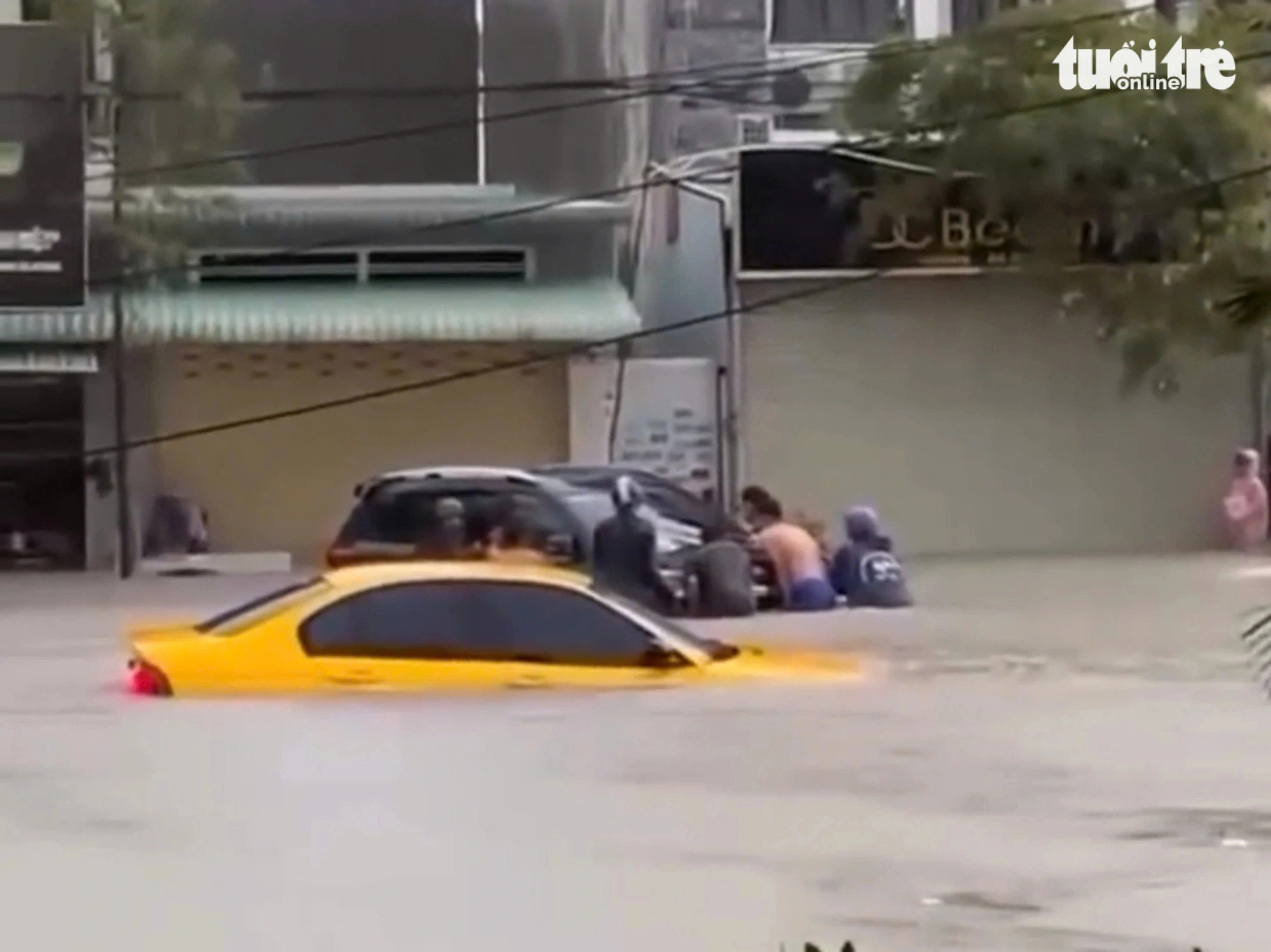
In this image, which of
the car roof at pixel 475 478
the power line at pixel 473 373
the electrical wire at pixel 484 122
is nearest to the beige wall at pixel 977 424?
the power line at pixel 473 373

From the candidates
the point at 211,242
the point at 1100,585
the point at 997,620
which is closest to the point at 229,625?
the point at 997,620

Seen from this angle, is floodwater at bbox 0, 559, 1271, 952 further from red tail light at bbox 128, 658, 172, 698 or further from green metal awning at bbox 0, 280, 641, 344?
green metal awning at bbox 0, 280, 641, 344

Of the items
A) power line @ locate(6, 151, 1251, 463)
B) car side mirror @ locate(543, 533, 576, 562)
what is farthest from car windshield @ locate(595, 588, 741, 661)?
power line @ locate(6, 151, 1251, 463)

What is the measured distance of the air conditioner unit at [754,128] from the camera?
26391 mm

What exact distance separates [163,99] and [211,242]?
1508mm

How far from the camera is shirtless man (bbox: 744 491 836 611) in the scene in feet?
63.2

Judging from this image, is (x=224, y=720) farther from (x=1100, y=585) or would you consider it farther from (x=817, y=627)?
(x=1100, y=585)

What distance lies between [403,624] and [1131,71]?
36.3 ft

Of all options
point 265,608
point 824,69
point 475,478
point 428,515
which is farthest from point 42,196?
point 265,608

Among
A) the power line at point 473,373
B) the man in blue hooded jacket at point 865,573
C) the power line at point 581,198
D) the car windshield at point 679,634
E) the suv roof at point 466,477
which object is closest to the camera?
the car windshield at point 679,634

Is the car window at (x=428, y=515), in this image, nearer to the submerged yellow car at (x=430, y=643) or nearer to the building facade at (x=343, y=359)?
the building facade at (x=343, y=359)

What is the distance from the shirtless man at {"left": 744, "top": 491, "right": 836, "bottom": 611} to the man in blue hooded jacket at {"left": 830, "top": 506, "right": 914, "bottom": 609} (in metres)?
0.15

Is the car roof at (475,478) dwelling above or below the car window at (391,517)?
above

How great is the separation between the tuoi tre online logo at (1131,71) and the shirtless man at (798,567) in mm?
5408
